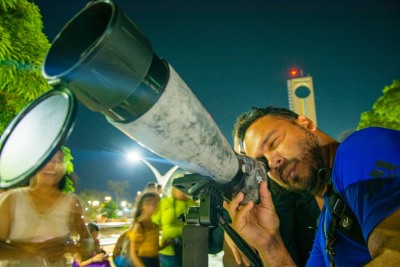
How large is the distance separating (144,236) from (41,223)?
7.20 feet

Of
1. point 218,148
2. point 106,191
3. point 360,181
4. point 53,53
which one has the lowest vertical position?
point 106,191

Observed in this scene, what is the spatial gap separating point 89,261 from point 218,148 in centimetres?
598

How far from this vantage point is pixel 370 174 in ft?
3.87

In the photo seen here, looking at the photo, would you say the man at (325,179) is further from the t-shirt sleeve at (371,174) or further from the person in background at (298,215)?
the person in background at (298,215)

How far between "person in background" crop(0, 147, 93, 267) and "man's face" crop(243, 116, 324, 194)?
2.42m

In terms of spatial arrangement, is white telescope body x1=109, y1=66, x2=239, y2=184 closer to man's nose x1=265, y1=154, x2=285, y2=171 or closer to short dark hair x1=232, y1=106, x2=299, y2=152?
man's nose x1=265, y1=154, x2=285, y2=171

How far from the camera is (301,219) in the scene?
296cm

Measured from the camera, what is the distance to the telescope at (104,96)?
2.37ft

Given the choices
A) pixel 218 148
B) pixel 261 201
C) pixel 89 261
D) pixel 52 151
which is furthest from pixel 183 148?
pixel 89 261

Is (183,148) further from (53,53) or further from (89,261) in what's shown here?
(89,261)

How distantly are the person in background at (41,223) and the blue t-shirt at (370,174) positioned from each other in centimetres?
306

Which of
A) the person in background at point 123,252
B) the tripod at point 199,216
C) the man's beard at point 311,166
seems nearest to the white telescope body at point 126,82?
the tripod at point 199,216

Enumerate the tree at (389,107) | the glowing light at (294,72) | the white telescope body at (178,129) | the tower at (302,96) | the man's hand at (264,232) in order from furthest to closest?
the tower at (302,96)
the glowing light at (294,72)
the tree at (389,107)
the man's hand at (264,232)
the white telescope body at (178,129)

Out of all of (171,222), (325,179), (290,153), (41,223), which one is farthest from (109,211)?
(325,179)
